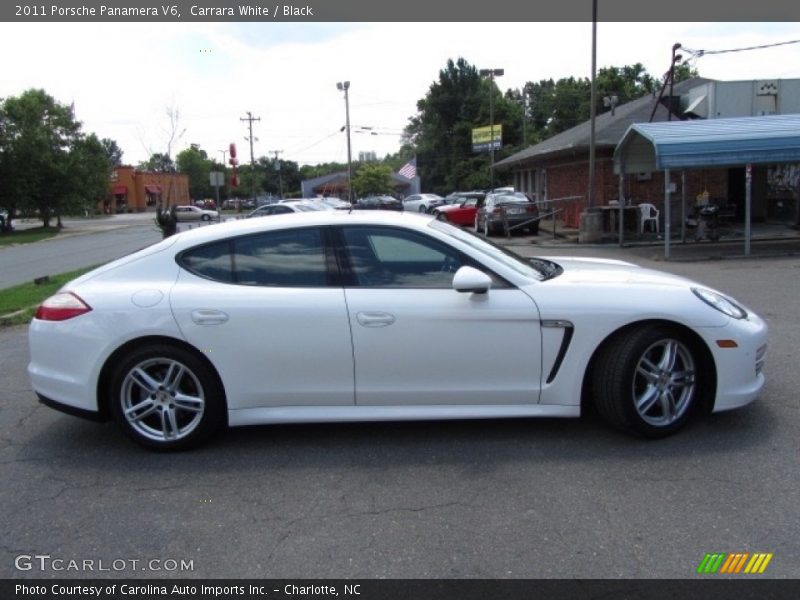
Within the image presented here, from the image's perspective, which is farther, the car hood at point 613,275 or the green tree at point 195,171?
the green tree at point 195,171

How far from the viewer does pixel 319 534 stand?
3324 millimetres

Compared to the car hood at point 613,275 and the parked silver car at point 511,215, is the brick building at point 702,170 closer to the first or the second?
the parked silver car at point 511,215

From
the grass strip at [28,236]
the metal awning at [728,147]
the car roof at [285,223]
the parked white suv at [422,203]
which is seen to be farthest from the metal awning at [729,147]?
the grass strip at [28,236]

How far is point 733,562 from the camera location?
298 centimetres

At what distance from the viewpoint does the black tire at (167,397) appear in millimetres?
4227

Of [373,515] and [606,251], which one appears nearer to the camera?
[373,515]

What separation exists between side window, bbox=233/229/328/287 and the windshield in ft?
2.61

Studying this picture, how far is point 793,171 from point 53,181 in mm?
37874

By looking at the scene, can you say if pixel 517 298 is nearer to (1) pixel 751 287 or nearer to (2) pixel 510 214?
(1) pixel 751 287

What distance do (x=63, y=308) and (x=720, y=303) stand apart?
4.12m

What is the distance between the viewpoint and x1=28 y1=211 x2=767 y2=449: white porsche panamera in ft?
13.7

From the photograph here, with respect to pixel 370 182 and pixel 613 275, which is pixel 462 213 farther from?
pixel 370 182

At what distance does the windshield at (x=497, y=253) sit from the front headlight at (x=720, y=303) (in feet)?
3.10
